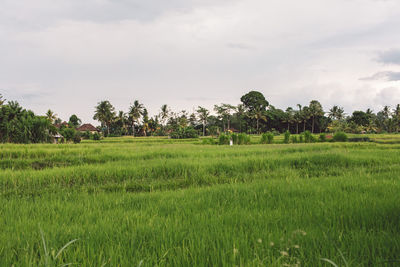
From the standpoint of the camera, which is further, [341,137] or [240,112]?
[240,112]

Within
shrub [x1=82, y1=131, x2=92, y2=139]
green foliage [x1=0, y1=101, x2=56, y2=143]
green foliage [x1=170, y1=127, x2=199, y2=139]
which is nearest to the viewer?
green foliage [x1=0, y1=101, x2=56, y2=143]

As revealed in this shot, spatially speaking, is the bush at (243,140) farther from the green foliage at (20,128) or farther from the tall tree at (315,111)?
the tall tree at (315,111)

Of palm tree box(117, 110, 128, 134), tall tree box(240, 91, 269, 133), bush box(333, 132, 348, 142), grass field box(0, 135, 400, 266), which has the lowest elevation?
grass field box(0, 135, 400, 266)

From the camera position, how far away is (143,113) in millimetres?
68062

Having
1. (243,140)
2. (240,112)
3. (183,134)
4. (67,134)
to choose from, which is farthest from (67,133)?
(240,112)

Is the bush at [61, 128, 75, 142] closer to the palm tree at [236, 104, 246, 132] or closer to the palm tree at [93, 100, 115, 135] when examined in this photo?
the palm tree at [93, 100, 115, 135]

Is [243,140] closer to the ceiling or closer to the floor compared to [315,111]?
closer to the floor

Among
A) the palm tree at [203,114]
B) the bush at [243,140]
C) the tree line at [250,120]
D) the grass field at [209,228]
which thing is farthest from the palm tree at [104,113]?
the grass field at [209,228]

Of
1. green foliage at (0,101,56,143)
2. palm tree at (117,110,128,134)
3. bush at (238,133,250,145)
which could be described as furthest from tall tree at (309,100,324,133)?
green foliage at (0,101,56,143)

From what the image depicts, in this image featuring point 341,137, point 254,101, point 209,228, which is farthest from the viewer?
point 254,101

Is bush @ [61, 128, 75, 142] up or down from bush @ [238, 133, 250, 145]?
up

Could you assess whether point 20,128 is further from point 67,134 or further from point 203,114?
point 203,114

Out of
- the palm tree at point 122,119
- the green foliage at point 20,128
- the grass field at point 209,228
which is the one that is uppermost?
the palm tree at point 122,119

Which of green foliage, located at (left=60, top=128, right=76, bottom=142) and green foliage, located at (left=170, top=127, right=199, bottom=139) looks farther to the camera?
green foliage, located at (left=170, top=127, right=199, bottom=139)
